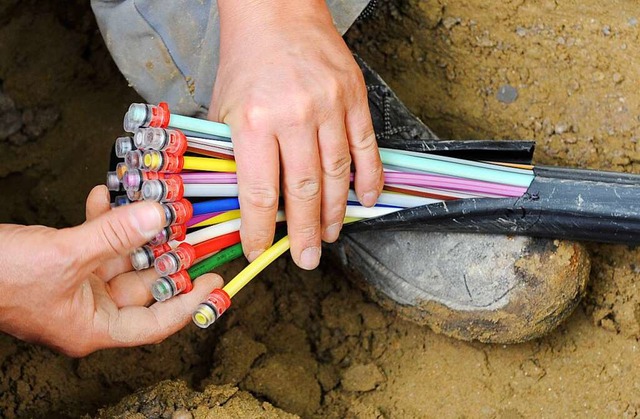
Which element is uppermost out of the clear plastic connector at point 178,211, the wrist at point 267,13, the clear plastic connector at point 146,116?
the wrist at point 267,13

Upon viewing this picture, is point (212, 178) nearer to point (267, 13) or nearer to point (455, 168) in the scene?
point (267, 13)

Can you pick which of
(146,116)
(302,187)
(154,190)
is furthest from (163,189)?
(302,187)

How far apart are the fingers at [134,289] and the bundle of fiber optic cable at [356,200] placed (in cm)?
3

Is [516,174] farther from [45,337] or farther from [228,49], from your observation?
[45,337]

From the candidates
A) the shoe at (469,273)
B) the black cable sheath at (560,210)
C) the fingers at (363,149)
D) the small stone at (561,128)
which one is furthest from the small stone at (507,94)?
the fingers at (363,149)

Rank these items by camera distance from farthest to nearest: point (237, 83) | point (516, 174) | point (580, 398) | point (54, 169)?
1. point (54, 169)
2. point (580, 398)
3. point (516, 174)
4. point (237, 83)

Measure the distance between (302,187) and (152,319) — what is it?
33 cm

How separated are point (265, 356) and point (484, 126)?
0.70 metres

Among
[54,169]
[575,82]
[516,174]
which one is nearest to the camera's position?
[516,174]

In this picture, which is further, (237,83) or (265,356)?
(265,356)

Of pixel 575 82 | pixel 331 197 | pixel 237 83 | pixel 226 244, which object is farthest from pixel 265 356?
pixel 575 82

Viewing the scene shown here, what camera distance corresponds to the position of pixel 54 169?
1836 millimetres

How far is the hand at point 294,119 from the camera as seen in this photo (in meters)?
1.20

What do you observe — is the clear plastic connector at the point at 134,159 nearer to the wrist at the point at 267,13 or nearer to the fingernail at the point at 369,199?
the wrist at the point at 267,13
